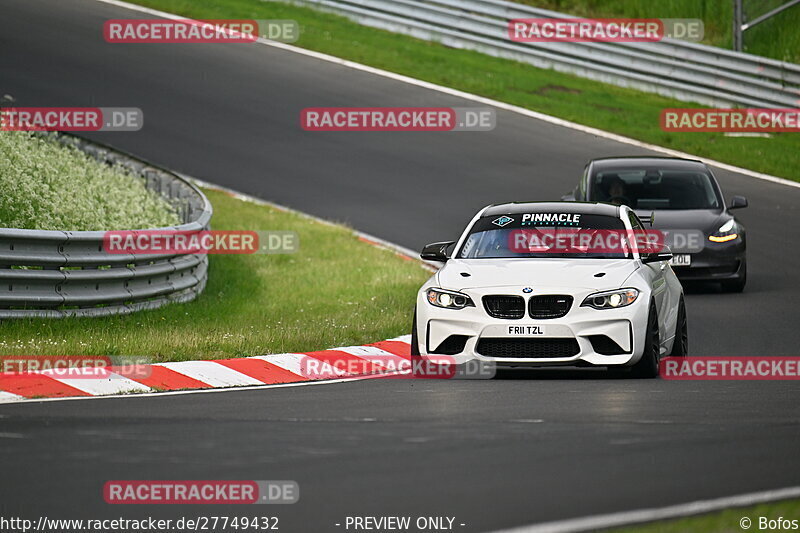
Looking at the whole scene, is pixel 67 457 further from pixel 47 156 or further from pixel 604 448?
pixel 47 156

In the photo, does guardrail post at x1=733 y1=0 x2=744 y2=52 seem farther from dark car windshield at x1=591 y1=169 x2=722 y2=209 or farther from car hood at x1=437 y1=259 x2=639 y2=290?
car hood at x1=437 y1=259 x2=639 y2=290

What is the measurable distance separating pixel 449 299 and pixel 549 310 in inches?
31.6

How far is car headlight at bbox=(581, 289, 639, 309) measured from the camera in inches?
468

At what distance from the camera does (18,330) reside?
13.2 m

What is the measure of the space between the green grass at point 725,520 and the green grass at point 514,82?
2114 centimetres

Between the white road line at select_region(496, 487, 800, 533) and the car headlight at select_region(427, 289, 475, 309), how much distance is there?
4.93 metres

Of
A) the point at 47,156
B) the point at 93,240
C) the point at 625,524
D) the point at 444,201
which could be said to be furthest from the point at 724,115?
the point at 625,524

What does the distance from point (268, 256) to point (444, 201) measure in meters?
4.64

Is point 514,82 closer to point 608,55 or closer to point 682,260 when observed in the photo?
point 608,55

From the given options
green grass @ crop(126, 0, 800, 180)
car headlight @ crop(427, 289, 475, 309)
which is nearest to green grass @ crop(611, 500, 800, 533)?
car headlight @ crop(427, 289, 475, 309)

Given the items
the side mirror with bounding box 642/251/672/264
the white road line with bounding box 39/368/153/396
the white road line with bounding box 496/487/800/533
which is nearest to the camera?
the white road line with bounding box 496/487/800/533

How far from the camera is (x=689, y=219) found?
19156mm

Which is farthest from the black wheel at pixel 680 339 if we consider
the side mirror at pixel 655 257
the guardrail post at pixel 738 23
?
the guardrail post at pixel 738 23

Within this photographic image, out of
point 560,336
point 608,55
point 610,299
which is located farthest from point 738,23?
point 560,336
